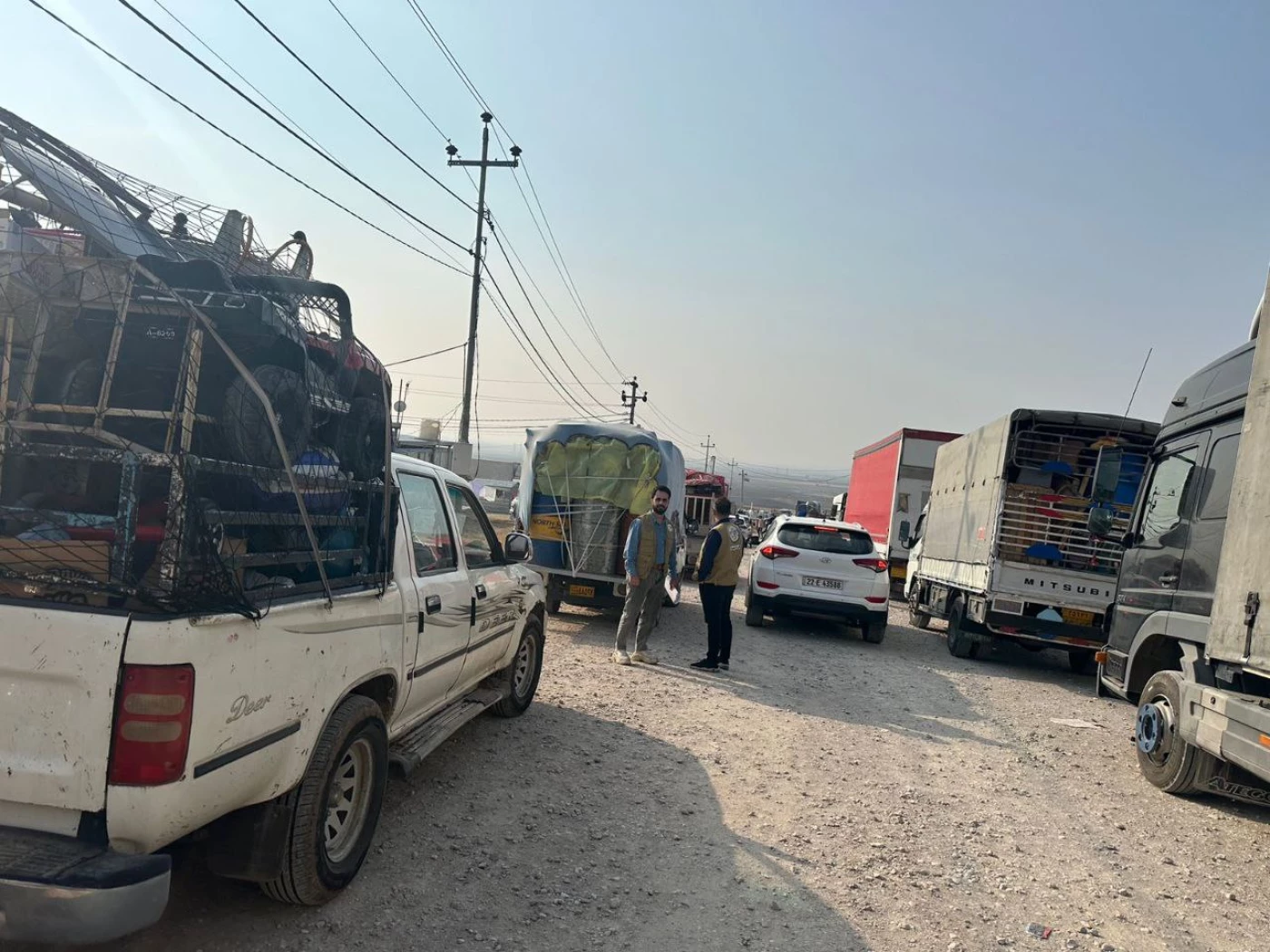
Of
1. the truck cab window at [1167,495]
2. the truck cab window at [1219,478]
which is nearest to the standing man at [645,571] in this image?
the truck cab window at [1167,495]

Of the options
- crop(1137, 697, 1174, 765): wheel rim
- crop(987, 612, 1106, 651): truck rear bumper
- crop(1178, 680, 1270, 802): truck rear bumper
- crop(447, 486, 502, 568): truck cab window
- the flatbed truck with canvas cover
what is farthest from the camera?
the flatbed truck with canvas cover

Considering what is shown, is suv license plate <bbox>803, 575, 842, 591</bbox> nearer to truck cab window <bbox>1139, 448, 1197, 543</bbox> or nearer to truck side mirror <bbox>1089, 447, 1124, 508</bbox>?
truck side mirror <bbox>1089, 447, 1124, 508</bbox>

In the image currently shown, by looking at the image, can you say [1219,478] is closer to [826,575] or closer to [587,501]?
[826,575]

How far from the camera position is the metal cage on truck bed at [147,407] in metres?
2.62

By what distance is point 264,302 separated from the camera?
303 centimetres

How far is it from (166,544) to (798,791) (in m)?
4.07

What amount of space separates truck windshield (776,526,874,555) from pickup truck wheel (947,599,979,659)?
1477mm

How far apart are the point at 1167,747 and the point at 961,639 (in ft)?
17.8

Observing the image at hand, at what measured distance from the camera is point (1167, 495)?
657cm

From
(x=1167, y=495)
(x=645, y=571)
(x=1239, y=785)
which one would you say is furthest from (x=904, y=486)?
(x=1239, y=785)

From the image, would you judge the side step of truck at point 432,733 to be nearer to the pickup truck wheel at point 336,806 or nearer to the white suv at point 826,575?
the pickup truck wheel at point 336,806

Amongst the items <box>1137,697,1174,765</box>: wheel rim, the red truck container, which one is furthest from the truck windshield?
the red truck container

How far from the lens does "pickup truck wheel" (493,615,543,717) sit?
6.11 m

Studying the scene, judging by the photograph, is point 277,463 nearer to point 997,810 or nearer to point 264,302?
point 264,302
